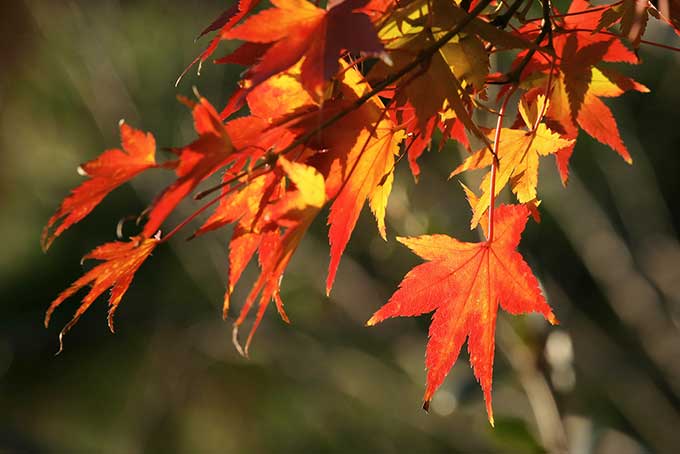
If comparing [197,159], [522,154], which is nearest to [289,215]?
[197,159]

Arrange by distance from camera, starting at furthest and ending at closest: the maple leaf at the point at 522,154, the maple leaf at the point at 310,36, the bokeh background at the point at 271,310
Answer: the bokeh background at the point at 271,310
the maple leaf at the point at 522,154
the maple leaf at the point at 310,36

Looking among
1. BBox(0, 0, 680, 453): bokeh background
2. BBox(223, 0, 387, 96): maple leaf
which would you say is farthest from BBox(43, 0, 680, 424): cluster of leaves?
BBox(0, 0, 680, 453): bokeh background

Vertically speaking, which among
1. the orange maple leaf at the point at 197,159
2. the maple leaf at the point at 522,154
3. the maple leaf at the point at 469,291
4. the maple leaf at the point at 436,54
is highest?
the orange maple leaf at the point at 197,159

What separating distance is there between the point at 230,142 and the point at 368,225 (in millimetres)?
3919

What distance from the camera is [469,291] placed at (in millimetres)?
643

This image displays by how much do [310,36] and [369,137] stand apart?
0.10 metres

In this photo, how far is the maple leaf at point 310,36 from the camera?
428 millimetres

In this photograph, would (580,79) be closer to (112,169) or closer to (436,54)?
(436,54)

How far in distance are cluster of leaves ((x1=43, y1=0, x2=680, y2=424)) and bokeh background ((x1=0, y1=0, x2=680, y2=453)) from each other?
0.87 meters

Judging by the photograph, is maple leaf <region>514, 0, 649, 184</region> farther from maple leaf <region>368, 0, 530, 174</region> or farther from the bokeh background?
the bokeh background

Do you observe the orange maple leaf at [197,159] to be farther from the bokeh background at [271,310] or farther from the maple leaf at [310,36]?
the bokeh background at [271,310]

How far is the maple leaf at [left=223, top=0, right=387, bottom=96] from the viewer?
428 millimetres

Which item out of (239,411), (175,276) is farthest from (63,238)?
(239,411)

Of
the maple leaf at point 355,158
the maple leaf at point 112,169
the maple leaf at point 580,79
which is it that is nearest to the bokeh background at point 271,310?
the maple leaf at point 580,79
